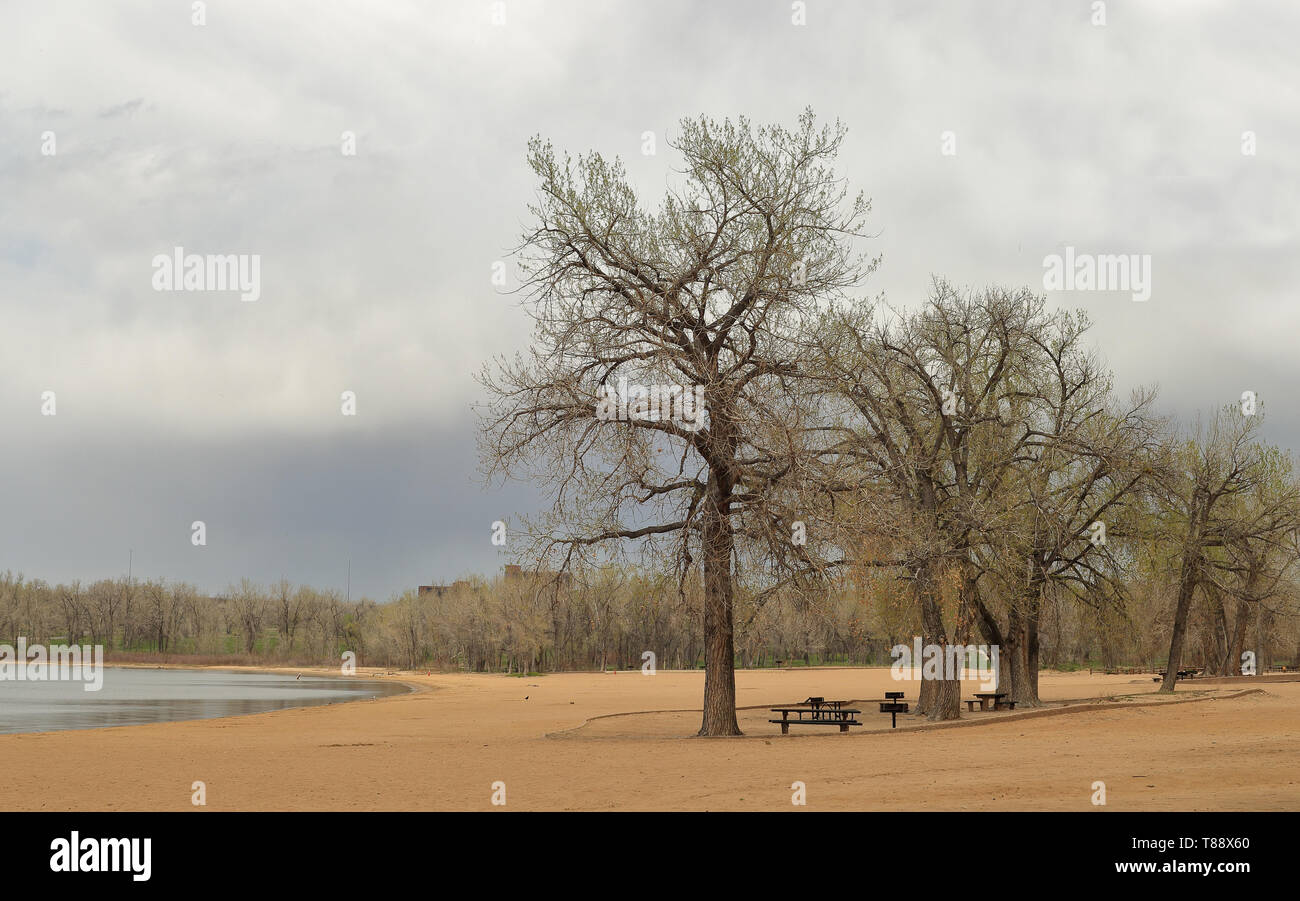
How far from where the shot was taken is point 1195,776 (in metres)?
14.2

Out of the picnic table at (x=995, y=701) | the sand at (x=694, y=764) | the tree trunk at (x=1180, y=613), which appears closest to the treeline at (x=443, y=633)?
the tree trunk at (x=1180, y=613)

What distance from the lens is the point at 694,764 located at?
1838 centimetres

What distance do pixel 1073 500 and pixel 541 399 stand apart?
62.7 feet

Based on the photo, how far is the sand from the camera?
43.9 ft

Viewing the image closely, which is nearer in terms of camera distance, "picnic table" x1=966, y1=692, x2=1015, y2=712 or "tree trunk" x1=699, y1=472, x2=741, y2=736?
"tree trunk" x1=699, y1=472, x2=741, y2=736

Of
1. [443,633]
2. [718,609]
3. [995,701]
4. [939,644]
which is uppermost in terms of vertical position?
[718,609]

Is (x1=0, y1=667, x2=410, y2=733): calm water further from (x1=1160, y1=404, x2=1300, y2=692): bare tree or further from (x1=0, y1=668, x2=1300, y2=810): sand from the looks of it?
(x1=1160, y1=404, x2=1300, y2=692): bare tree

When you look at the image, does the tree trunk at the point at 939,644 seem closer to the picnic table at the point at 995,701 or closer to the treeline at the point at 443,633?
the picnic table at the point at 995,701

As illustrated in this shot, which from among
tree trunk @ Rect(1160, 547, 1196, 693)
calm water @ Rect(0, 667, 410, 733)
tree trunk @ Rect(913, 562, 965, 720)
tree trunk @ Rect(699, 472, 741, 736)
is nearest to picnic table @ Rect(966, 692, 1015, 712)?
tree trunk @ Rect(913, 562, 965, 720)

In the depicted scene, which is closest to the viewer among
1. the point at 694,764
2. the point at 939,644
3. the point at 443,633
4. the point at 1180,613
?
the point at 694,764

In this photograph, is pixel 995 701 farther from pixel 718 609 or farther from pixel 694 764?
pixel 694 764

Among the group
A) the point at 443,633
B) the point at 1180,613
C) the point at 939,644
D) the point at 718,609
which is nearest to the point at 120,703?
the point at 718,609
